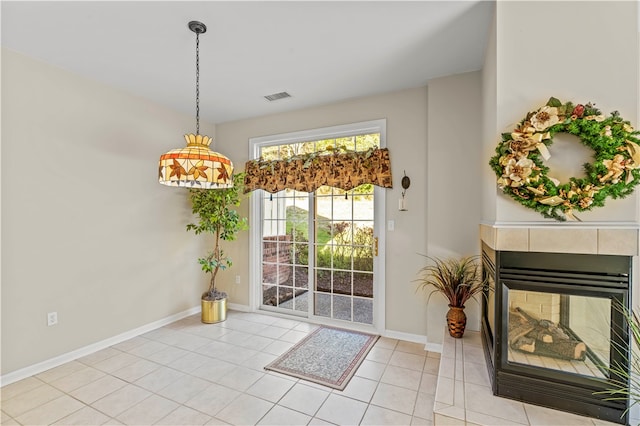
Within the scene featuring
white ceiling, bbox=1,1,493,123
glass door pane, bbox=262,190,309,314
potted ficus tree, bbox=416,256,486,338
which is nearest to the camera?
white ceiling, bbox=1,1,493,123

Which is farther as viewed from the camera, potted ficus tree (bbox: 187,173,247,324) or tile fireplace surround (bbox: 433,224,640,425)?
potted ficus tree (bbox: 187,173,247,324)

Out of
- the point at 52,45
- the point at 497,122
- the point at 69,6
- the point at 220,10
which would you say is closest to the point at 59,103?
the point at 52,45

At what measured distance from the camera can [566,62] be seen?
5.35 ft

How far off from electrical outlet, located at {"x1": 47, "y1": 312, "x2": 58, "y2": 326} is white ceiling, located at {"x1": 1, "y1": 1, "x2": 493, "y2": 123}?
2263mm

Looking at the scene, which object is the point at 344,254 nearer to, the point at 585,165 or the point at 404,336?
the point at 404,336

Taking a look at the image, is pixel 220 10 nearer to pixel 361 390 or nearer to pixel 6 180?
pixel 6 180

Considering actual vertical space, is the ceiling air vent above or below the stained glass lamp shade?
above

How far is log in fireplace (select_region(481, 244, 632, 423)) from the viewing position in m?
1.53

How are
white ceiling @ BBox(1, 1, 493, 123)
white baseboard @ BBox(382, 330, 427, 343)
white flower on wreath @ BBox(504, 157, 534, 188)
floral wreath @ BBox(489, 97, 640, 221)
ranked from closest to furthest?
1. floral wreath @ BBox(489, 97, 640, 221)
2. white flower on wreath @ BBox(504, 157, 534, 188)
3. white ceiling @ BBox(1, 1, 493, 123)
4. white baseboard @ BBox(382, 330, 427, 343)

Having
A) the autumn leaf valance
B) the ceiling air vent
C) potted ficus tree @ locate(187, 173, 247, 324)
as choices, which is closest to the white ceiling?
the ceiling air vent

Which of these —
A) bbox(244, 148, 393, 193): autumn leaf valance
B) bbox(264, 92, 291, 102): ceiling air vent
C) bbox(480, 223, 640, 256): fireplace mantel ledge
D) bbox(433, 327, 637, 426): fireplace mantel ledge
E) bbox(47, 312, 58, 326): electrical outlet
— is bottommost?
bbox(433, 327, 637, 426): fireplace mantel ledge

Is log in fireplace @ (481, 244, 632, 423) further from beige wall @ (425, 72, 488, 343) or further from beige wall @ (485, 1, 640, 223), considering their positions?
beige wall @ (425, 72, 488, 343)

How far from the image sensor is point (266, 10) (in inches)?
76.3

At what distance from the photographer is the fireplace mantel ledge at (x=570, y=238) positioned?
4.91ft
